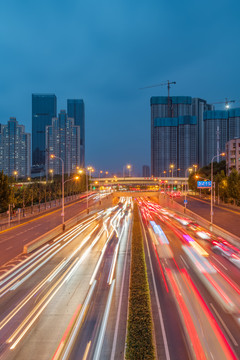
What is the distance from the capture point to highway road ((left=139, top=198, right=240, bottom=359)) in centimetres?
967

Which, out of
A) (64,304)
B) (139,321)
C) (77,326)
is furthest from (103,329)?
(64,304)

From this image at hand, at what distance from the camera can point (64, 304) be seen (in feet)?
43.2

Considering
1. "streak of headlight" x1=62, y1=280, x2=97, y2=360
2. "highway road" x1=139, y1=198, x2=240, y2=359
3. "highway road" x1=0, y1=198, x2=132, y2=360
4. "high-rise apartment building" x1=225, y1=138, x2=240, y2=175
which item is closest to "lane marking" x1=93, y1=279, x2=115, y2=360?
"highway road" x1=0, y1=198, x2=132, y2=360

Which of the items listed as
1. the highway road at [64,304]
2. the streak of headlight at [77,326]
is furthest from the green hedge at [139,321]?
the streak of headlight at [77,326]

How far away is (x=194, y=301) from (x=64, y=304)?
726 centimetres

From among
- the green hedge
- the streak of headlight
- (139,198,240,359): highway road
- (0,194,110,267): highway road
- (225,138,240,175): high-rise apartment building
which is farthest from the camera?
(225,138,240,175): high-rise apartment building

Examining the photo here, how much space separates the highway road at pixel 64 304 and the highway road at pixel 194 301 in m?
1.98

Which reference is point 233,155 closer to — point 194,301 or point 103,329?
point 194,301

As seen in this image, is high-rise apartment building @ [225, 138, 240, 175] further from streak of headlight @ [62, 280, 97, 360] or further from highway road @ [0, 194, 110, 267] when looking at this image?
streak of headlight @ [62, 280, 97, 360]

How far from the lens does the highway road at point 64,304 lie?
969 cm

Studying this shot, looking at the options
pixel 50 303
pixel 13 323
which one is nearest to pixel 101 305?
pixel 50 303

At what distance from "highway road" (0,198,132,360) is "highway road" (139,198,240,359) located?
1.98 meters

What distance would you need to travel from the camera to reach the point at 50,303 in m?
13.2

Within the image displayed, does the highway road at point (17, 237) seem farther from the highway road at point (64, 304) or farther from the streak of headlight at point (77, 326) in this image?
the streak of headlight at point (77, 326)
